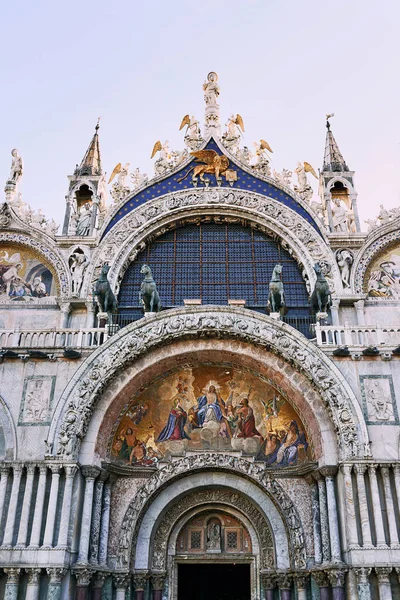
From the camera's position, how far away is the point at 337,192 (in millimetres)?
18766

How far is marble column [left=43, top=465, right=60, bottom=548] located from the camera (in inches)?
459

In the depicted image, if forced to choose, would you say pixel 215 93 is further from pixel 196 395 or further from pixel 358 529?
pixel 358 529

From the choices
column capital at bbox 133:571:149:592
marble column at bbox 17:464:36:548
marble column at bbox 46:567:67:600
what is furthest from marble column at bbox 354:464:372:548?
marble column at bbox 17:464:36:548

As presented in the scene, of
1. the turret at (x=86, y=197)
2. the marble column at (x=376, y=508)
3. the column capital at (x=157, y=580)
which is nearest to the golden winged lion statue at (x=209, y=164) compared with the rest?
the turret at (x=86, y=197)

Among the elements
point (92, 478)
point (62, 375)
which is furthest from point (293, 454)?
point (62, 375)

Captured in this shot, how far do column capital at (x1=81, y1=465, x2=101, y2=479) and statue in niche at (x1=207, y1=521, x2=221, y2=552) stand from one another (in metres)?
3.34

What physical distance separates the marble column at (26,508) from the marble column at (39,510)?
15 cm

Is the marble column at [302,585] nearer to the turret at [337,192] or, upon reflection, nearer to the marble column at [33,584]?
the marble column at [33,584]

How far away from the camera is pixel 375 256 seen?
1703 cm

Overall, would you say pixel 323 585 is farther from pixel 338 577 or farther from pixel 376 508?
pixel 376 508

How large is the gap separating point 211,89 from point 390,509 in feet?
50.0

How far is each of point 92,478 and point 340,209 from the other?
35.7 ft

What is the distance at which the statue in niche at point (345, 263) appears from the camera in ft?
54.3

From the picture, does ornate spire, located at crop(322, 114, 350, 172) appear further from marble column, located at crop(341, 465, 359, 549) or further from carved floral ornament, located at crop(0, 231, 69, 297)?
marble column, located at crop(341, 465, 359, 549)
